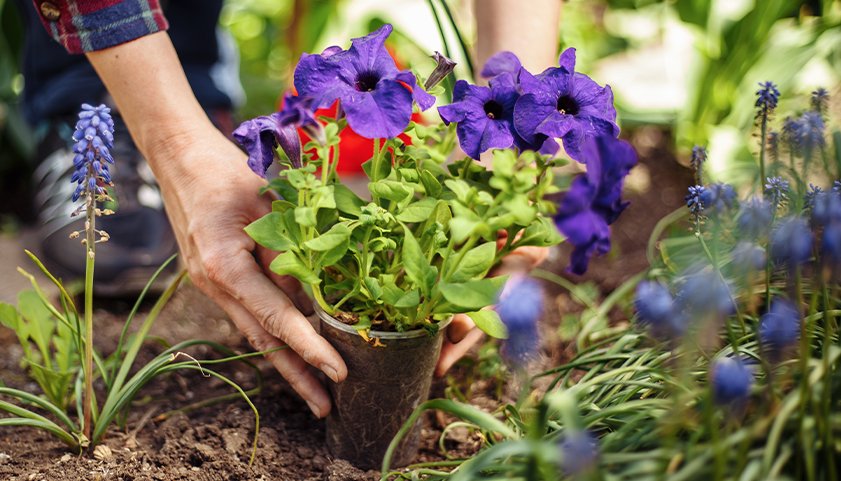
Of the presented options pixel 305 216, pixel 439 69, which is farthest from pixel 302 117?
pixel 439 69

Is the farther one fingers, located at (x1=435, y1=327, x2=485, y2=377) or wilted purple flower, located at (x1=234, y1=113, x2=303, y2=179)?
fingers, located at (x1=435, y1=327, x2=485, y2=377)

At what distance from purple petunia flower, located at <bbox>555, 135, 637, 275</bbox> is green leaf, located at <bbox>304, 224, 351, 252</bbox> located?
28cm

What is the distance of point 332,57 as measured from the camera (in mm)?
717

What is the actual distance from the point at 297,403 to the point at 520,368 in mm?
656

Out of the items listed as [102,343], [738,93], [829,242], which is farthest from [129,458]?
[738,93]

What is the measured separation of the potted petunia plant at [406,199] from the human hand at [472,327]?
0.28ft

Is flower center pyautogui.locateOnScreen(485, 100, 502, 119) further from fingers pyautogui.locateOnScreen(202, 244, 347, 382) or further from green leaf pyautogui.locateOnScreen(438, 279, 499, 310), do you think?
fingers pyautogui.locateOnScreen(202, 244, 347, 382)

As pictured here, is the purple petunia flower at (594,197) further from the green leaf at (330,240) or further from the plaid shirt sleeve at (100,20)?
the plaid shirt sleeve at (100,20)

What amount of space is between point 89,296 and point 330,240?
0.39 m

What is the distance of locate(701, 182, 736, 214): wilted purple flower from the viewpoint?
2.12 feet

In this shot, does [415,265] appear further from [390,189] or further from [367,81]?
[367,81]

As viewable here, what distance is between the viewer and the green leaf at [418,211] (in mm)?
751

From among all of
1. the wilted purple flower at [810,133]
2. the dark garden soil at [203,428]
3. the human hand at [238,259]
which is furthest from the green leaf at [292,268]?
the wilted purple flower at [810,133]

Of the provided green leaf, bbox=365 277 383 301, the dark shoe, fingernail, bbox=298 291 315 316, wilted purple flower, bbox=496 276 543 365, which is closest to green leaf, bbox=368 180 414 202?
green leaf, bbox=365 277 383 301
